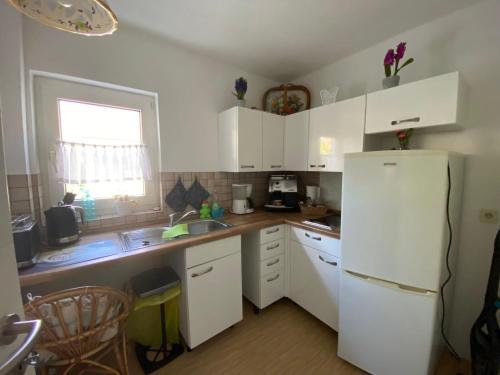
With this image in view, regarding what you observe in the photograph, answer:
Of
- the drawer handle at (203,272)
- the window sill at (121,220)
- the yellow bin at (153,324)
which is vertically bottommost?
the yellow bin at (153,324)

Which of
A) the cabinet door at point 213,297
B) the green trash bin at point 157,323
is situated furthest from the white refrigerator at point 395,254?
the green trash bin at point 157,323

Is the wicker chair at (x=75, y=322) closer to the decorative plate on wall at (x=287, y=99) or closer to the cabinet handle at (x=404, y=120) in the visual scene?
the cabinet handle at (x=404, y=120)

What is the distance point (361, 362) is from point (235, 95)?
89.7 inches

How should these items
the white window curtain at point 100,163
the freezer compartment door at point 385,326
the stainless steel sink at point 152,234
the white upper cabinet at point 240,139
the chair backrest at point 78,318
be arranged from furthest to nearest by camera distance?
the white upper cabinet at point 240,139, the white window curtain at point 100,163, the stainless steel sink at point 152,234, the freezer compartment door at point 385,326, the chair backrest at point 78,318

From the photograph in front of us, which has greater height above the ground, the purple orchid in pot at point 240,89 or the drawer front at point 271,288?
the purple orchid in pot at point 240,89

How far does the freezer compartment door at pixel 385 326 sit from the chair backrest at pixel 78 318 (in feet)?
4.22

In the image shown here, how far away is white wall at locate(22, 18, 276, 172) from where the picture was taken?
1.35m

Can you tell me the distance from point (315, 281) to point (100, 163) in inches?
73.1

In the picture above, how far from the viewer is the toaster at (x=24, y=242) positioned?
100 cm

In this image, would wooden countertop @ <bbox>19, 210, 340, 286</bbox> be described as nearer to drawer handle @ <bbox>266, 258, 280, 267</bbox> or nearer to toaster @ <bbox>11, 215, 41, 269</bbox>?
toaster @ <bbox>11, 215, 41, 269</bbox>

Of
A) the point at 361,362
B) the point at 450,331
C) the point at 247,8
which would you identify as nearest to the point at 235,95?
the point at 247,8

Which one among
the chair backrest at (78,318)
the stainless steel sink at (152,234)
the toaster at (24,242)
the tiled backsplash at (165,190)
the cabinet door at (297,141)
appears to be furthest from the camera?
the cabinet door at (297,141)

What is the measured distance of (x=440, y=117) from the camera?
1232 mm

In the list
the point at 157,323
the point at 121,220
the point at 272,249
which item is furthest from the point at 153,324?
the point at 272,249
